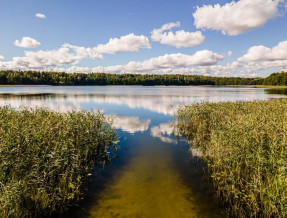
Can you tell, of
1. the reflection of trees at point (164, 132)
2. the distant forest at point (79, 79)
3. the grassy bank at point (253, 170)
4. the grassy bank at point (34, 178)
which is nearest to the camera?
the grassy bank at point (34, 178)

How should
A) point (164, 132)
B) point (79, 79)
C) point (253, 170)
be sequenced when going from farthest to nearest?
point (79, 79) < point (164, 132) < point (253, 170)

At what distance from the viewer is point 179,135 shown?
1888cm

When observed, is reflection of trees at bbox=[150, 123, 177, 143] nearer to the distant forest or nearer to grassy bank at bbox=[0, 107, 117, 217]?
grassy bank at bbox=[0, 107, 117, 217]

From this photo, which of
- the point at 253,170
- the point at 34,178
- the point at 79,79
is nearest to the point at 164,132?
the point at 253,170

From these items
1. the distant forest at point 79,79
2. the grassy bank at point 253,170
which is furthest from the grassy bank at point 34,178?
the distant forest at point 79,79

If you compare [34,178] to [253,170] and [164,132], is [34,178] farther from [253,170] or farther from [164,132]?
[164,132]

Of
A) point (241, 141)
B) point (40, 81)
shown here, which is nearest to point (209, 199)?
point (241, 141)

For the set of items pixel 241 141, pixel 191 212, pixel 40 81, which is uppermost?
pixel 40 81

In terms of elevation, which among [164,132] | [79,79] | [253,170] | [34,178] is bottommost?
[164,132]

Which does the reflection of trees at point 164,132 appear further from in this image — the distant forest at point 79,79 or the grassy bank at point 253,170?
the distant forest at point 79,79

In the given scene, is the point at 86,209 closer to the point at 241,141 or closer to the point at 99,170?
the point at 99,170

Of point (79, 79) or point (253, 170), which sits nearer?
point (253, 170)

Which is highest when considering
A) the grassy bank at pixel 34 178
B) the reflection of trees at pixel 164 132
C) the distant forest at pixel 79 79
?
the distant forest at pixel 79 79

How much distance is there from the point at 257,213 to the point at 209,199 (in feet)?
6.60
